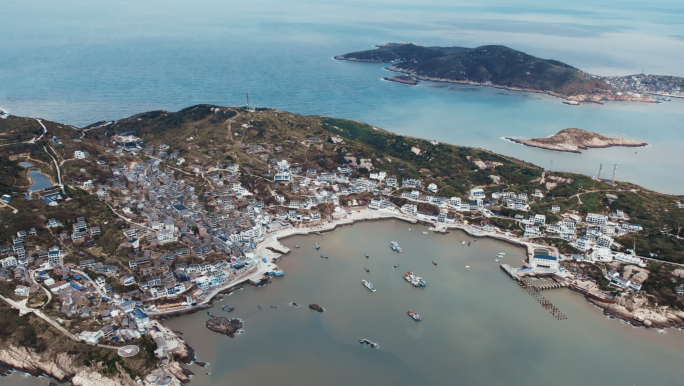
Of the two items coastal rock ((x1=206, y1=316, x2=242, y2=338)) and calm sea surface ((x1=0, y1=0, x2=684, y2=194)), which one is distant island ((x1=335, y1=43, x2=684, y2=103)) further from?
coastal rock ((x1=206, y1=316, x2=242, y2=338))

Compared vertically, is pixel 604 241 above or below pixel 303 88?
below

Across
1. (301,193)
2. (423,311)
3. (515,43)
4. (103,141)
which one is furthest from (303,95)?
(515,43)

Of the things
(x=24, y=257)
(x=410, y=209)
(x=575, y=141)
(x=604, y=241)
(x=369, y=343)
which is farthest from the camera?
(x=575, y=141)

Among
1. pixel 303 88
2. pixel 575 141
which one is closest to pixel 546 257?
pixel 575 141

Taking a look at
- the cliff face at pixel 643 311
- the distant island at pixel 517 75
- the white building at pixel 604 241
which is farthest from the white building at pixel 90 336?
the distant island at pixel 517 75

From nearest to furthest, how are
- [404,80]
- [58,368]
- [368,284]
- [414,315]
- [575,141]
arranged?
[58,368] < [414,315] < [368,284] < [575,141] < [404,80]

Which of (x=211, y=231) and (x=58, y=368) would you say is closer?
(x=58, y=368)

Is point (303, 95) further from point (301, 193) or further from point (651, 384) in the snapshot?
Answer: point (651, 384)

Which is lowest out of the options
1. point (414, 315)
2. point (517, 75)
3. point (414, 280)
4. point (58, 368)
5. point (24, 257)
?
point (58, 368)

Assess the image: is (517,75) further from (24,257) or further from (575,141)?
(24,257)
